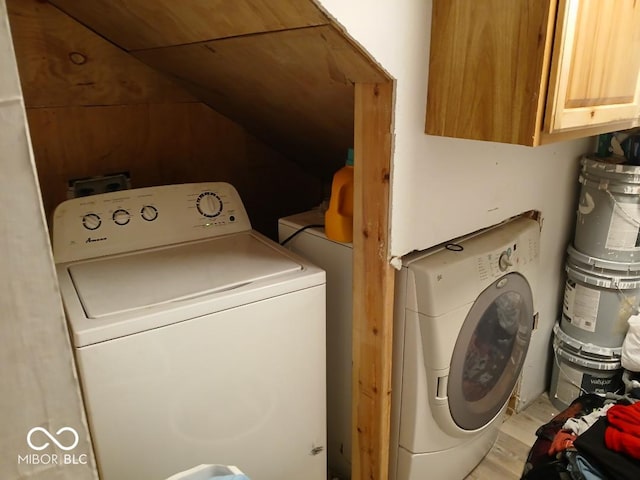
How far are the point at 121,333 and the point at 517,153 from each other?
1.35 metres

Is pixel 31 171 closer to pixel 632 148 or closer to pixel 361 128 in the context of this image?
pixel 361 128

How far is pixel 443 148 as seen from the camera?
130 cm

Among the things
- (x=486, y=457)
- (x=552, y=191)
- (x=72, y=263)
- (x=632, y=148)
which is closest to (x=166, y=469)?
(x=72, y=263)

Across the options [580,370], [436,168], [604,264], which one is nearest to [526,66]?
[436,168]

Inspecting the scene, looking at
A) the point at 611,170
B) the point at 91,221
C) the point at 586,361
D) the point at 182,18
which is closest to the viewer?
the point at 182,18

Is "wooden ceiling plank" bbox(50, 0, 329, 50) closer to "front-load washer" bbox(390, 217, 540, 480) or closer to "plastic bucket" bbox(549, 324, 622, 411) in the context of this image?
"front-load washer" bbox(390, 217, 540, 480)

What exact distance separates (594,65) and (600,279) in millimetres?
1156

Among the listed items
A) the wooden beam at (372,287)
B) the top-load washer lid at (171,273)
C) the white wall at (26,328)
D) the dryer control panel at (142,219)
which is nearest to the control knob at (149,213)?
the dryer control panel at (142,219)

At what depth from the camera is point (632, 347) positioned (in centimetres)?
194

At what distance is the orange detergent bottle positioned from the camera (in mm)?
1441

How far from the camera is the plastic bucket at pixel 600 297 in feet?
6.36

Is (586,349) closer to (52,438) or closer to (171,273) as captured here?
(171,273)

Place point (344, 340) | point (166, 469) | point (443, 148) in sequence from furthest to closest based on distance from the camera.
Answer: point (344, 340)
point (443, 148)
point (166, 469)

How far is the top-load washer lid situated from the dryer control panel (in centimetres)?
5
